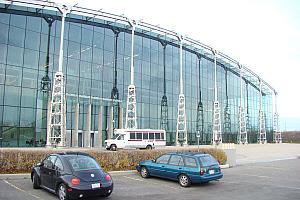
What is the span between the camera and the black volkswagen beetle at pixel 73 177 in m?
9.48

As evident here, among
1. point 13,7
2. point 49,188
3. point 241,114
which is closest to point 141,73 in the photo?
point 13,7

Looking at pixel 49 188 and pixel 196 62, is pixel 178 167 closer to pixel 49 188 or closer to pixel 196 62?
pixel 49 188

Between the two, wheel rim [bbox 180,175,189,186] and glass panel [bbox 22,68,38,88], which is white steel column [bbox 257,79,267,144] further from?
wheel rim [bbox 180,175,189,186]

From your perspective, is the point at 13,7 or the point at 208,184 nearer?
the point at 208,184

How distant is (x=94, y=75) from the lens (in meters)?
43.0

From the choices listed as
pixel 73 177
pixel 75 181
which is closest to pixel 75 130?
pixel 73 177

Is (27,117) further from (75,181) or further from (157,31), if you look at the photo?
(75,181)

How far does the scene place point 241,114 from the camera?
65812mm

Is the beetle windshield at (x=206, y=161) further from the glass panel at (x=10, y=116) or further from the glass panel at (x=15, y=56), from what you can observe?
the glass panel at (x=15, y=56)

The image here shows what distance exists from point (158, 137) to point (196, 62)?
81.5 ft

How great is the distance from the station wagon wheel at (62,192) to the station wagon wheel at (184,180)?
5.46 m

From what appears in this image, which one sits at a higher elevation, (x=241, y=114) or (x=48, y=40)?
(x=48, y=40)

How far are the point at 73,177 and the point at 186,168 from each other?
A: 17.9 feet

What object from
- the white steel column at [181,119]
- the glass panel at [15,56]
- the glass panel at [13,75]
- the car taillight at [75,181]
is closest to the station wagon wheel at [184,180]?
the car taillight at [75,181]
